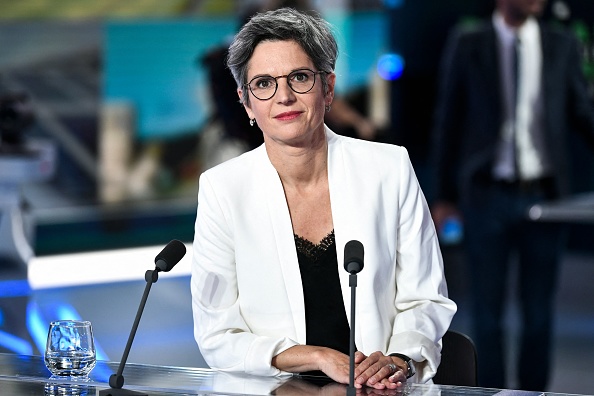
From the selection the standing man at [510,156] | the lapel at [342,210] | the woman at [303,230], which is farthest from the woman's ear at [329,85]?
the standing man at [510,156]

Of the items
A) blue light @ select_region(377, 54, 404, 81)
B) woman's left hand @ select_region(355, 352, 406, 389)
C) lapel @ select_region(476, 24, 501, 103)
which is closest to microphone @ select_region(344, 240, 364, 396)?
woman's left hand @ select_region(355, 352, 406, 389)

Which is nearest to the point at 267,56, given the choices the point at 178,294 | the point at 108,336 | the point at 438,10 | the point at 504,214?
the point at 504,214

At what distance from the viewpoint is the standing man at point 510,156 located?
4.56 m

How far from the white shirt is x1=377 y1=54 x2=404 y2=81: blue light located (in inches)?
69.1

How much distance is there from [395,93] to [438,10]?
63 centimetres

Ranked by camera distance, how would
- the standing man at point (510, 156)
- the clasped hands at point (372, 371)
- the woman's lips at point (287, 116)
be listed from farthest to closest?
the standing man at point (510, 156)
the woman's lips at point (287, 116)
the clasped hands at point (372, 371)

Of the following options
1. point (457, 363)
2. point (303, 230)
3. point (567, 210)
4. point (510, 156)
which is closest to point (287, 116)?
point (303, 230)

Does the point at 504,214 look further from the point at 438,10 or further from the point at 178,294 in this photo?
the point at 178,294

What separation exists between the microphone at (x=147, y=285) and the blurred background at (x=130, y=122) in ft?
14.0

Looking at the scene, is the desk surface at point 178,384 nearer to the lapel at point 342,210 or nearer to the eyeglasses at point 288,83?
the lapel at point 342,210

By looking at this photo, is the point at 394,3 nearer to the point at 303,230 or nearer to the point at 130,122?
the point at 130,122

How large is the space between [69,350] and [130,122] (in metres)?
6.15

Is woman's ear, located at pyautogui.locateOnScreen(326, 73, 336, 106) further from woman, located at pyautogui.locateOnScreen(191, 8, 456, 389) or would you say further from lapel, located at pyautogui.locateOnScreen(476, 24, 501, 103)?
lapel, located at pyautogui.locateOnScreen(476, 24, 501, 103)

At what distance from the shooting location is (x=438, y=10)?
21.1ft
